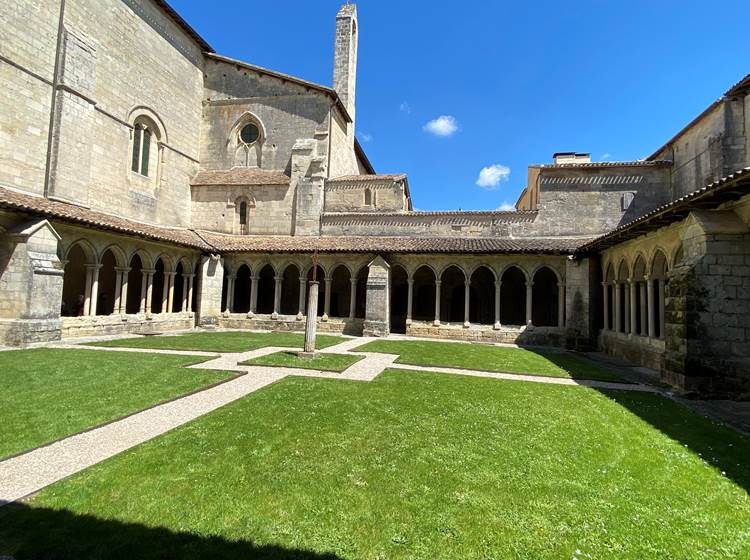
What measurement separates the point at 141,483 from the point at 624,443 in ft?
18.4

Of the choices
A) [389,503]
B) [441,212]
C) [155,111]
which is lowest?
[389,503]

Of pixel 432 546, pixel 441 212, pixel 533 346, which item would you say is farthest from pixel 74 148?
pixel 533 346

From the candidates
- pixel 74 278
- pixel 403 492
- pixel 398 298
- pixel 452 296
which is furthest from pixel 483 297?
pixel 74 278

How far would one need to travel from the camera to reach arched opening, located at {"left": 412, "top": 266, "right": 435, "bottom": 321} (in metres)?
21.9

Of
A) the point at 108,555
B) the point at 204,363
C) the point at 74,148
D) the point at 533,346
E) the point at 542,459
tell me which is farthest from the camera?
the point at 533,346

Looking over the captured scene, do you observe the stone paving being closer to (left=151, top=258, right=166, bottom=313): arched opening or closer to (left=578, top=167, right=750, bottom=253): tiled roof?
(left=578, top=167, right=750, bottom=253): tiled roof

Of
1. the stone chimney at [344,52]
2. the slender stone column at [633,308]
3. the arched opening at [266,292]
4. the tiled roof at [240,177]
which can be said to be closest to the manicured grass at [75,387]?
the slender stone column at [633,308]

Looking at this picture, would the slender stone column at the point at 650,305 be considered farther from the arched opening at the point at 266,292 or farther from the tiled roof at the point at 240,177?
the arched opening at the point at 266,292

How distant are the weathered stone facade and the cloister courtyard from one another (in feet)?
13.6

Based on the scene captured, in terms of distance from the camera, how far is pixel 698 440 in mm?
5219

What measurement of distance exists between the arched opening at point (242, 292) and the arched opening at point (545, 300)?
1599cm

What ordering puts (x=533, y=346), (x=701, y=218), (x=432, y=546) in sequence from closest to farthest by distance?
1. (x=432, y=546)
2. (x=701, y=218)
3. (x=533, y=346)

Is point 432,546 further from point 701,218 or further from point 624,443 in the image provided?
point 701,218

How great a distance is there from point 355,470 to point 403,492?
64 cm
